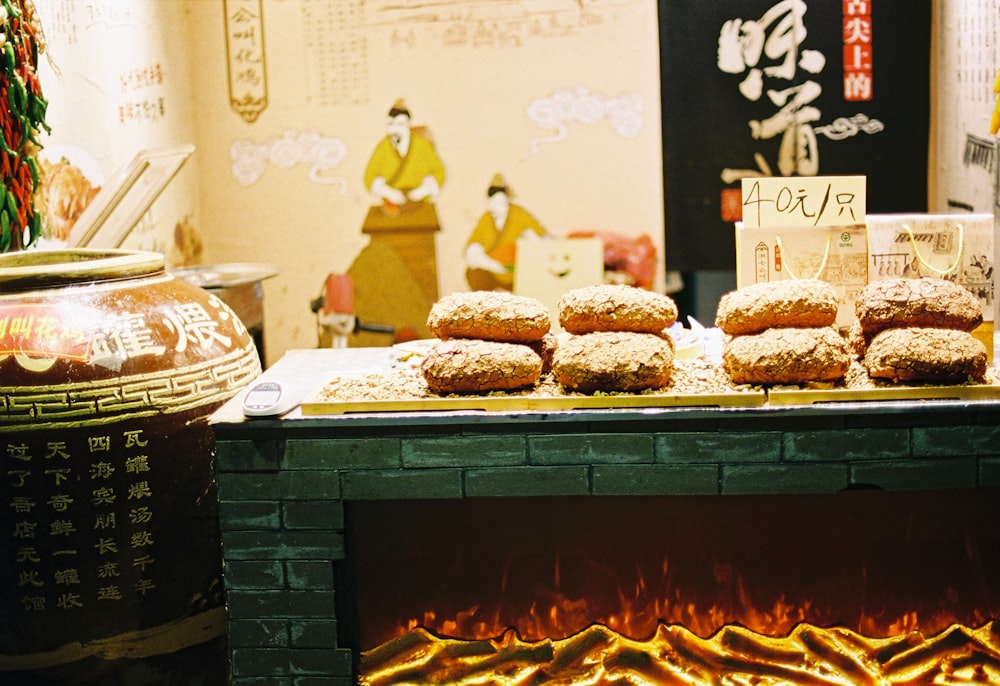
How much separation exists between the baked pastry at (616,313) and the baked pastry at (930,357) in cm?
46

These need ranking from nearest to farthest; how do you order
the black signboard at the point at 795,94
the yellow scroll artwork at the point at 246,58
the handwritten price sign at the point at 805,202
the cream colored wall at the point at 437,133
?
the handwritten price sign at the point at 805,202 → the black signboard at the point at 795,94 → the cream colored wall at the point at 437,133 → the yellow scroll artwork at the point at 246,58

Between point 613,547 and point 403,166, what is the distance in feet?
12.1

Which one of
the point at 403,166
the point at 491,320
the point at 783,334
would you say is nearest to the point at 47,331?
the point at 491,320

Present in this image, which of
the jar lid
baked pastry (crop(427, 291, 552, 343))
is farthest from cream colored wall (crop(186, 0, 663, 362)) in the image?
baked pastry (crop(427, 291, 552, 343))

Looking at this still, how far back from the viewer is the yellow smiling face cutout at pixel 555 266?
545cm

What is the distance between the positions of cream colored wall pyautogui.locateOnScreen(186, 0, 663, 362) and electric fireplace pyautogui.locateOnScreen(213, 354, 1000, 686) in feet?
11.1

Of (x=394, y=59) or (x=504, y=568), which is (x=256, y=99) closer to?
(x=394, y=59)

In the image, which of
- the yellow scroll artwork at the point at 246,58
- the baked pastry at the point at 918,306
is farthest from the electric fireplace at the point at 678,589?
the yellow scroll artwork at the point at 246,58

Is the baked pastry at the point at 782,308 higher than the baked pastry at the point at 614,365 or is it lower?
higher

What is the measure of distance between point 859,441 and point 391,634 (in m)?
1.10

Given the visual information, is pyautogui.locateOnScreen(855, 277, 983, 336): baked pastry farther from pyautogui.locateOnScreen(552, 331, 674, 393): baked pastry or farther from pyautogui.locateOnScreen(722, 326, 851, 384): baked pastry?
pyautogui.locateOnScreen(552, 331, 674, 393): baked pastry

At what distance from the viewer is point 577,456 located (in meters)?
2.05

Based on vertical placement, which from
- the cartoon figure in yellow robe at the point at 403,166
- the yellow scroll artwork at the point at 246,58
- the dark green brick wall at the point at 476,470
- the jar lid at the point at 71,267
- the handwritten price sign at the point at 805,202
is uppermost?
the yellow scroll artwork at the point at 246,58

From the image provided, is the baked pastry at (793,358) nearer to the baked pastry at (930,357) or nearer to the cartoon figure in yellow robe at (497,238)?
the baked pastry at (930,357)
